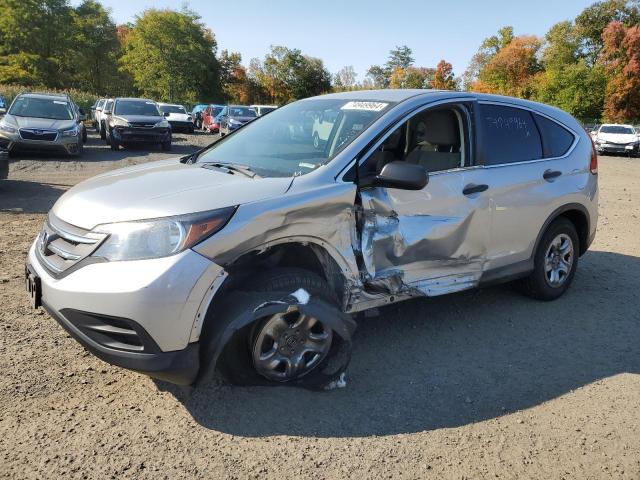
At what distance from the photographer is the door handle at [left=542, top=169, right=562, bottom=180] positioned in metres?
4.59

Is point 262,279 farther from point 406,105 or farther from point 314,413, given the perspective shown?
point 406,105

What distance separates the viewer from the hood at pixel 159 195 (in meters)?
2.77

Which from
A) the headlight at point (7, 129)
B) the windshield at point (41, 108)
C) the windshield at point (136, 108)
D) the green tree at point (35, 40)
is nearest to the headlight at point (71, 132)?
the windshield at point (41, 108)

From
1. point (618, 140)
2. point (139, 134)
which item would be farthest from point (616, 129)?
point (139, 134)

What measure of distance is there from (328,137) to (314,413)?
1832mm

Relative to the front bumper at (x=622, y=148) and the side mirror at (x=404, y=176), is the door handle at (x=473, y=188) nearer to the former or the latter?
the side mirror at (x=404, y=176)

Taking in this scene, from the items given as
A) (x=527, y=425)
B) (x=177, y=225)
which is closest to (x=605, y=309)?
(x=527, y=425)

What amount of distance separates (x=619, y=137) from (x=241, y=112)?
19.4m

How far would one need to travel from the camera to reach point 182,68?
177ft

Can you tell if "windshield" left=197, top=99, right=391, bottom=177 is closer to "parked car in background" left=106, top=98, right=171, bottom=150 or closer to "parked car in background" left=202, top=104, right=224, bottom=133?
"parked car in background" left=106, top=98, right=171, bottom=150

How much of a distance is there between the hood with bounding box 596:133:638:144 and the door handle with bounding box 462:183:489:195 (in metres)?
27.7

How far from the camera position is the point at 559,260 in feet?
16.2

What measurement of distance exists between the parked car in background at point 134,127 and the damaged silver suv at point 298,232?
14.3m

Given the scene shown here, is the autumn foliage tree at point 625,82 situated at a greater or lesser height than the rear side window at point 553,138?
greater
